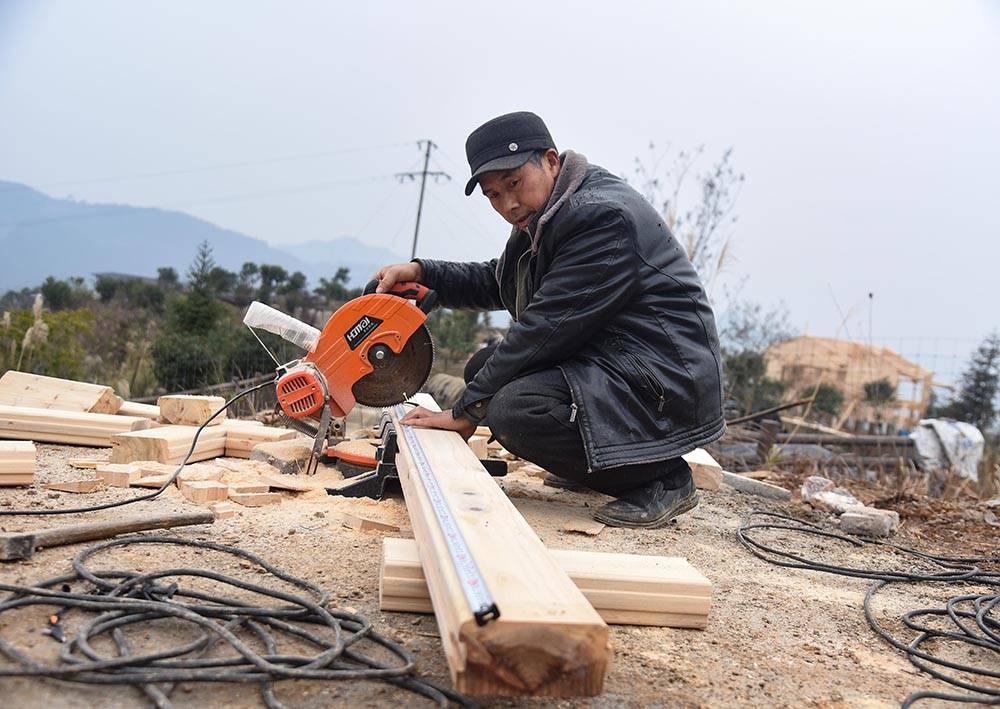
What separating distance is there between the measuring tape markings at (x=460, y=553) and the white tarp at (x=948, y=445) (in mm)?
5923

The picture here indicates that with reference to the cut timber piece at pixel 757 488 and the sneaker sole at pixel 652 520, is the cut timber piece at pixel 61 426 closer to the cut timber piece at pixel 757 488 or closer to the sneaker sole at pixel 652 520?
the sneaker sole at pixel 652 520

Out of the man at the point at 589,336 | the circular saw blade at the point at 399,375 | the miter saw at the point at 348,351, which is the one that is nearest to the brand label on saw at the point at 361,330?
the miter saw at the point at 348,351

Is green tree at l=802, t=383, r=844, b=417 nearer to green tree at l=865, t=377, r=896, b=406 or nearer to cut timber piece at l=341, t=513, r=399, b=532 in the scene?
green tree at l=865, t=377, r=896, b=406

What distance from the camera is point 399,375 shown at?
13.0 feet

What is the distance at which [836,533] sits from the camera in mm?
4113

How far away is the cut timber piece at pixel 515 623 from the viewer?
1.41 m

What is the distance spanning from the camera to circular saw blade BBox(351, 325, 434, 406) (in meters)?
3.89

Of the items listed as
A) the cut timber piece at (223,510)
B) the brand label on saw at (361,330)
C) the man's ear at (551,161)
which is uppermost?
the man's ear at (551,161)

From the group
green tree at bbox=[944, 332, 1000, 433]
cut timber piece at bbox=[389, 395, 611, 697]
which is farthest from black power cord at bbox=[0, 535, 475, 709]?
green tree at bbox=[944, 332, 1000, 433]

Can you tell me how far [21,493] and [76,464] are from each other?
1.91 ft

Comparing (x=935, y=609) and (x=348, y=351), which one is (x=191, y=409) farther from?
(x=935, y=609)

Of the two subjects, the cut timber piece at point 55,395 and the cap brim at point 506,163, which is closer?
the cap brim at point 506,163

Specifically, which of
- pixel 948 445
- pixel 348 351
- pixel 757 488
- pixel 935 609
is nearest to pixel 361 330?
pixel 348 351

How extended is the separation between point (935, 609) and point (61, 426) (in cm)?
392
